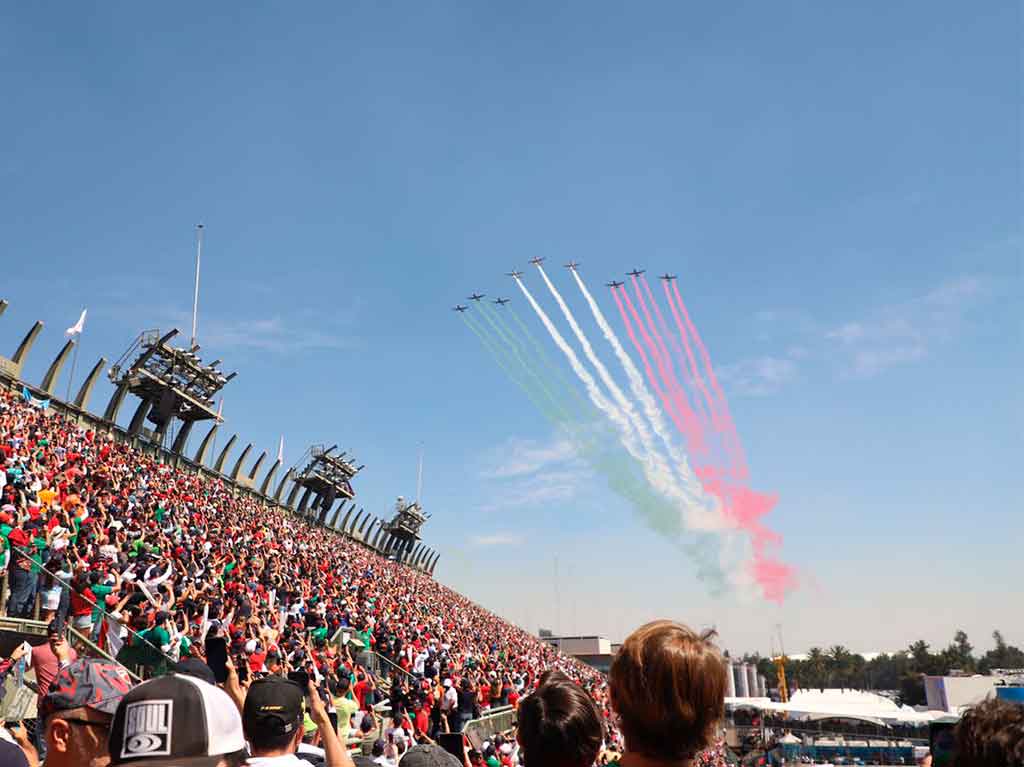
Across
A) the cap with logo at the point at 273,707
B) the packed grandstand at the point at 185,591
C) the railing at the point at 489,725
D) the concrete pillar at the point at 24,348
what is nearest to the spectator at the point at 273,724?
the cap with logo at the point at 273,707

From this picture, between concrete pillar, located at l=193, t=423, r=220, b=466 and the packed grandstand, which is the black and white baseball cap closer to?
the packed grandstand

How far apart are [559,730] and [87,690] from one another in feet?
5.15

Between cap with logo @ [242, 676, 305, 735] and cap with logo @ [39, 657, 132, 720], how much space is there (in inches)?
31.5

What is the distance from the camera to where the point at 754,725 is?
198ft

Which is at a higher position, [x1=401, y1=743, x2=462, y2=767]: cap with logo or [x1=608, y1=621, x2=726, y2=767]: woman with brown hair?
[x1=608, y1=621, x2=726, y2=767]: woman with brown hair

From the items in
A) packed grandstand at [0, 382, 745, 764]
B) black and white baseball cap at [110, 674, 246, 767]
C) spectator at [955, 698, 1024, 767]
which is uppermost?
packed grandstand at [0, 382, 745, 764]

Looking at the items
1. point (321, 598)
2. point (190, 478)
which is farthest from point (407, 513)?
point (321, 598)

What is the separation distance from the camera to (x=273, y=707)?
3055mm

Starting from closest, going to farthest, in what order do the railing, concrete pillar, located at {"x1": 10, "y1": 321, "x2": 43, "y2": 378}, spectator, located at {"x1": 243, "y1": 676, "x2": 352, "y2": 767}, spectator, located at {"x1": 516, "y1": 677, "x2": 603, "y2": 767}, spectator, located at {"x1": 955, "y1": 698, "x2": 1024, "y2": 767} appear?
1. spectator, located at {"x1": 955, "y1": 698, "x2": 1024, "y2": 767}
2. spectator, located at {"x1": 516, "y1": 677, "x2": 603, "y2": 767}
3. spectator, located at {"x1": 243, "y1": 676, "x2": 352, "y2": 767}
4. the railing
5. concrete pillar, located at {"x1": 10, "y1": 321, "x2": 43, "y2": 378}

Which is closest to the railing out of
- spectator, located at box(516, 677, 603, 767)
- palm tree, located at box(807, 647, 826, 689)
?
spectator, located at box(516, 677, 603, 767)

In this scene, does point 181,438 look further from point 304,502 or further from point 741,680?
point 741,680

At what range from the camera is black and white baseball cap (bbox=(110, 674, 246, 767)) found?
1.87 metres

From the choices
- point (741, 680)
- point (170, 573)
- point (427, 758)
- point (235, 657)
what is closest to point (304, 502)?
point (170, 573)

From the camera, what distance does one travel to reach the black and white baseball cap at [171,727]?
6.14ft
